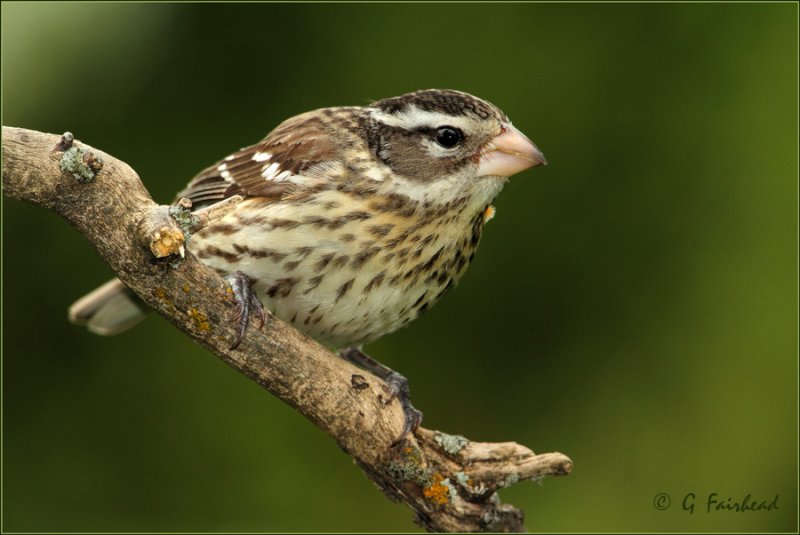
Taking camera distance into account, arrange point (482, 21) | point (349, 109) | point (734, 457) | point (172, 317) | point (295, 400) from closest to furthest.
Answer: point (172, 317) < point (295, 400) < point (349, 109) < point (734, 457) < point (482, 21)

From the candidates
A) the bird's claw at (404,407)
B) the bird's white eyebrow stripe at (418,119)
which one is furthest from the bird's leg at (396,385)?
the bird's white eyebrow stripe at (418,119)

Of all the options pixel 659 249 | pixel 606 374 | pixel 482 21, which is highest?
pixel 482 21

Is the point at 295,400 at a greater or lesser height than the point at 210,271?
lesser

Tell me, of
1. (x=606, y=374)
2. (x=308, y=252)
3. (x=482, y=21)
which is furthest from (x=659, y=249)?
(x=308, y=252)

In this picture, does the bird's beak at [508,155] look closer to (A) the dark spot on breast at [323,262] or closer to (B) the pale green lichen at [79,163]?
(A) the dark spot on breast at [323,262]

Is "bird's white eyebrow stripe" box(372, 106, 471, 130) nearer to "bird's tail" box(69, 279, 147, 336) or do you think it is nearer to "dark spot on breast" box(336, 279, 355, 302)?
"dark spot on breast" box(336, 279, 355, 302)

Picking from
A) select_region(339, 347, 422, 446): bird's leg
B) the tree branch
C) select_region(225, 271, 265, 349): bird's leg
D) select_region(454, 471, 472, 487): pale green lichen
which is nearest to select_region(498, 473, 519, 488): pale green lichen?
the tree branch

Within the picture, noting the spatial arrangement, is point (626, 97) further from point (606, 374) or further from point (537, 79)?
point (606, 374)
